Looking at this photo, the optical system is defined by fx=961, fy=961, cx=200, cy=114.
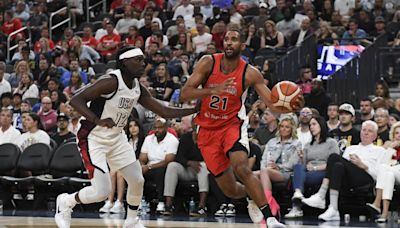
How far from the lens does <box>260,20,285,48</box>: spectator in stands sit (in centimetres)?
1795

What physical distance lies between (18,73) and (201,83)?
10189mm

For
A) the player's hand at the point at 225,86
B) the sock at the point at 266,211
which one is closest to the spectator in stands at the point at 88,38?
the player's hand at the point at 225,86

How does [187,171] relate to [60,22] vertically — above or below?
below

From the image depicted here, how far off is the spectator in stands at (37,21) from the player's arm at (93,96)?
12922 mm

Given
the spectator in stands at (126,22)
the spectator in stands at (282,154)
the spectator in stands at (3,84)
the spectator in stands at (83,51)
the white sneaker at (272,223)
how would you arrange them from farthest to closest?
the spectator in stands at (126,22) < the spectator in stands at (83,51) < the spectator in stands at (3,84) < the spectator in stands at (282,154) < the white sneaker at (272,223)

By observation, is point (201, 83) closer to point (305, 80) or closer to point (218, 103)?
point (218, 103)

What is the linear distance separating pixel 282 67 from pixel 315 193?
172 inches

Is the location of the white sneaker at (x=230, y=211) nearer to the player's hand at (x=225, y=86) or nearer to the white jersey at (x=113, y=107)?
the white jersey at (x=113, y=107)

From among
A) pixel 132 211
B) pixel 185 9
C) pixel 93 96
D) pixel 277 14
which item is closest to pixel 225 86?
pixel 93 96

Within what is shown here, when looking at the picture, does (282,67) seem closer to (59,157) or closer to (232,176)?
(59,157)

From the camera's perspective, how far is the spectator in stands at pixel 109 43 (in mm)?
20000

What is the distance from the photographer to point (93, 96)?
9.52m

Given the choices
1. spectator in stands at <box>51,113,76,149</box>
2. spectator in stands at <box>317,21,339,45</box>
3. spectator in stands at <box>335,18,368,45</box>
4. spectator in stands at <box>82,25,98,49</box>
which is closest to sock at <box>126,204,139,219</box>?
spectator in stands at <box>51,113,76,149</box>

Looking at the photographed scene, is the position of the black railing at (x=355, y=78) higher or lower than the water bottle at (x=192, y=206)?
higher
